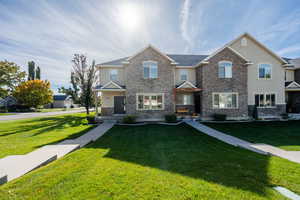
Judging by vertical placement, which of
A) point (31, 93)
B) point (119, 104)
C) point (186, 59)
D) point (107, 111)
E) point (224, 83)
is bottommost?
point (107, 111)

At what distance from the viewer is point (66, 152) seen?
5.68m

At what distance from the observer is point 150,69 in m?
14.2

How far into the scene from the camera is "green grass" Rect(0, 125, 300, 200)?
2.92 m

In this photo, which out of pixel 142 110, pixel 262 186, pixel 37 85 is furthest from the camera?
Answer: pixel 37 85

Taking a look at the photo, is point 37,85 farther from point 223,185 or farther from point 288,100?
point 288,100

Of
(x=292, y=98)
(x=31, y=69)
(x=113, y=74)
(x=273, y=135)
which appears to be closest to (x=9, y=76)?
(x=31, y=69)

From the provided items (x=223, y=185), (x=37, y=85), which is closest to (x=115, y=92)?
(x=223, y=185)

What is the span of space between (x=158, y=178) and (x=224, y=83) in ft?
47.1

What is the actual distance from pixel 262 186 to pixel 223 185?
984 millimetres

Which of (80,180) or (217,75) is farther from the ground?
(217,75)

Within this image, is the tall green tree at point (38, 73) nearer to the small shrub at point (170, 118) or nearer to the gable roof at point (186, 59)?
the gable roof at point (186, 59)

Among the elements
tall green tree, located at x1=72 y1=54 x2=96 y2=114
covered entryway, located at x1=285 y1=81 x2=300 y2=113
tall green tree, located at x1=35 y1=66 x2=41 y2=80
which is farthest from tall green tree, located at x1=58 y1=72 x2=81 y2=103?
tall green tree, located at x1=35 y1=66 x2=41 y2=80

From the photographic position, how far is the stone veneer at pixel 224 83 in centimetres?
1416

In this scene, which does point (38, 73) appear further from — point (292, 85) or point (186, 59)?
point (292, 85)
